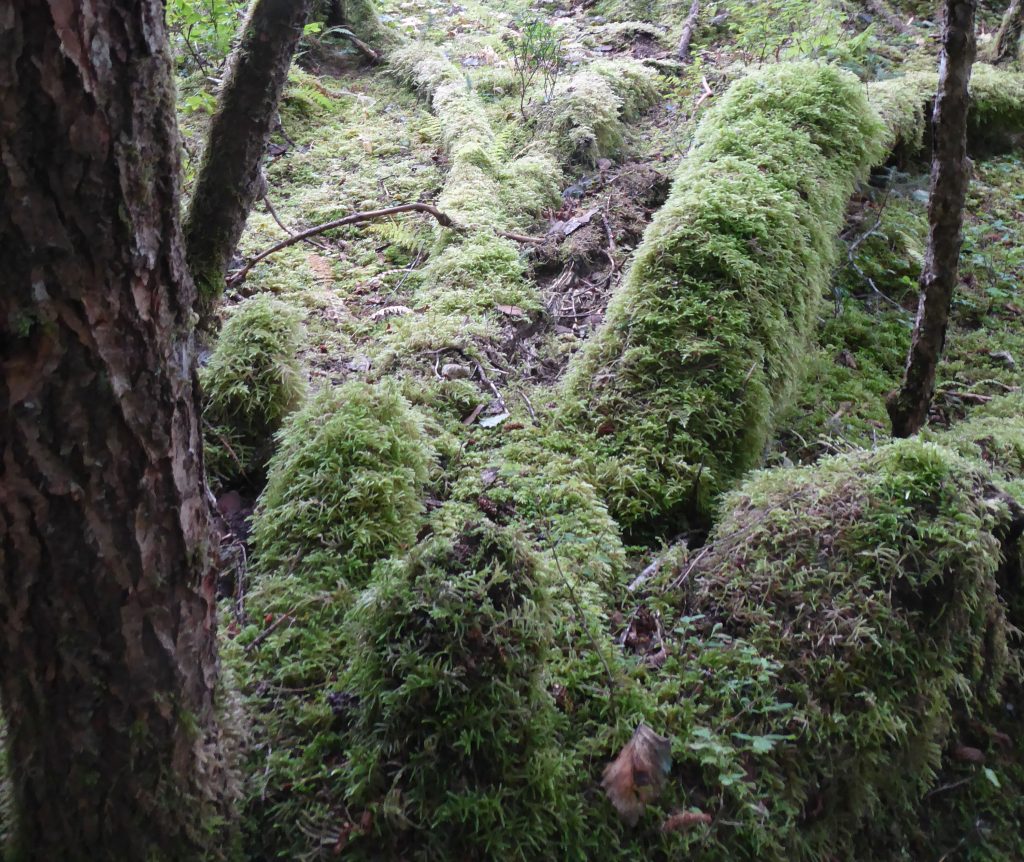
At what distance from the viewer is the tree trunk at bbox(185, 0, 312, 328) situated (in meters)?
3.63

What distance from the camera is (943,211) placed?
3.66 metres

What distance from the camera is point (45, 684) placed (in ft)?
5.20

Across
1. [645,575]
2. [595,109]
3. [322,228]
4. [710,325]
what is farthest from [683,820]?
[595,109]

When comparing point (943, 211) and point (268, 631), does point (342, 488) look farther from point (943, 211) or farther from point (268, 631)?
point (943, 211)

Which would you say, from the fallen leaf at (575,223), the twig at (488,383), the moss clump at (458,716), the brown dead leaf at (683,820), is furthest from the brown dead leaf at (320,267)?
the brown dead leaf at (683,820)

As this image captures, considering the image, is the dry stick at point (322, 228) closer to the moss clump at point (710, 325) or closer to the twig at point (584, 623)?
the moss clump at point (710, 325)

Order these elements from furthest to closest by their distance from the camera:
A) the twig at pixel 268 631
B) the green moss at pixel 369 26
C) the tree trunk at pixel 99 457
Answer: the green moss at pixel 369 26, the twig at pixel 268 631, the tree trunk at pixel 99 457

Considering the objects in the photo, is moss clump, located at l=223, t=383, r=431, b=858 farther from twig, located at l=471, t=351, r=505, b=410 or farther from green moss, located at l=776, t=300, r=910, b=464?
green moss, located at l=776, t=300, r=910, b=464

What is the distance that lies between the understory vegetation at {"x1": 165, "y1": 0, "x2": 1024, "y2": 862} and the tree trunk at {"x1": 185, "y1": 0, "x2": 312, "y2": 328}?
13.3 inches

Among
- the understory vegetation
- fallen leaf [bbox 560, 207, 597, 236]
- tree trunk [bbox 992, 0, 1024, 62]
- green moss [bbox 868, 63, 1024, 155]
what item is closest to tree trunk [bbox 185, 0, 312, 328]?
the understory vegetation

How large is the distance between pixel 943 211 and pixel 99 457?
3921 mm

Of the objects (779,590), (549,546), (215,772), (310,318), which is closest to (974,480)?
(779,590)

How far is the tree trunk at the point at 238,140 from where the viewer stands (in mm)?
3633

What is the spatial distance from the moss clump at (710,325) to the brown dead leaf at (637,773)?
1.13m
